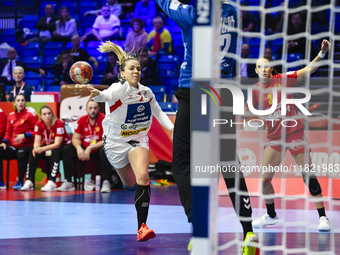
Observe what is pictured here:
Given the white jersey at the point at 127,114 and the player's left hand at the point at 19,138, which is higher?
the white jersey at the point at 127,114

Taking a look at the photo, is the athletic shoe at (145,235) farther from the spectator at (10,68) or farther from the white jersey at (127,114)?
the spectator at (10,68)

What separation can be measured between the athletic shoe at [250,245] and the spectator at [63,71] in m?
8.03

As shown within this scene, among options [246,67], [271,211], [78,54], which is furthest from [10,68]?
[271,211]

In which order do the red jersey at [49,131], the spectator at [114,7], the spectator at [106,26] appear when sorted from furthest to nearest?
the spectator at [114,7] → the spectator at [106,26] → the red jersey at [49,131]

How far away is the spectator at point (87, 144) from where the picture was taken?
7.29m

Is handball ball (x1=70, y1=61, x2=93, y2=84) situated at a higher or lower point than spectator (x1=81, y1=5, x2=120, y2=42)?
lower

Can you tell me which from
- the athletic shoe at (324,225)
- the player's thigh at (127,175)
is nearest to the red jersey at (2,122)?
the player's thigh at (127,175)

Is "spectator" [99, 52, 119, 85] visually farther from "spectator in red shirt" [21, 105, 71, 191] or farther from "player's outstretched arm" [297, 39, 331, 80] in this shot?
"player's outstretched arm" [297, 39, 331, 80]

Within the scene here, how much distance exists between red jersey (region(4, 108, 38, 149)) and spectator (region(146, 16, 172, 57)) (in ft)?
12.6

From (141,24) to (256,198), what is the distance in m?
5.71

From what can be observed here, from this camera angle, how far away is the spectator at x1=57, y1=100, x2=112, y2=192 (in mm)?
7285

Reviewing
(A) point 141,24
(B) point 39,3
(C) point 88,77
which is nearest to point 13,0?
(B) point 39,3

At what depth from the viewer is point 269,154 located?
4.51 m

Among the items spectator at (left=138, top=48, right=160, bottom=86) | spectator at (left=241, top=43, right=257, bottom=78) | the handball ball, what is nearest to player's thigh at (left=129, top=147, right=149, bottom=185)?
the handball ball
